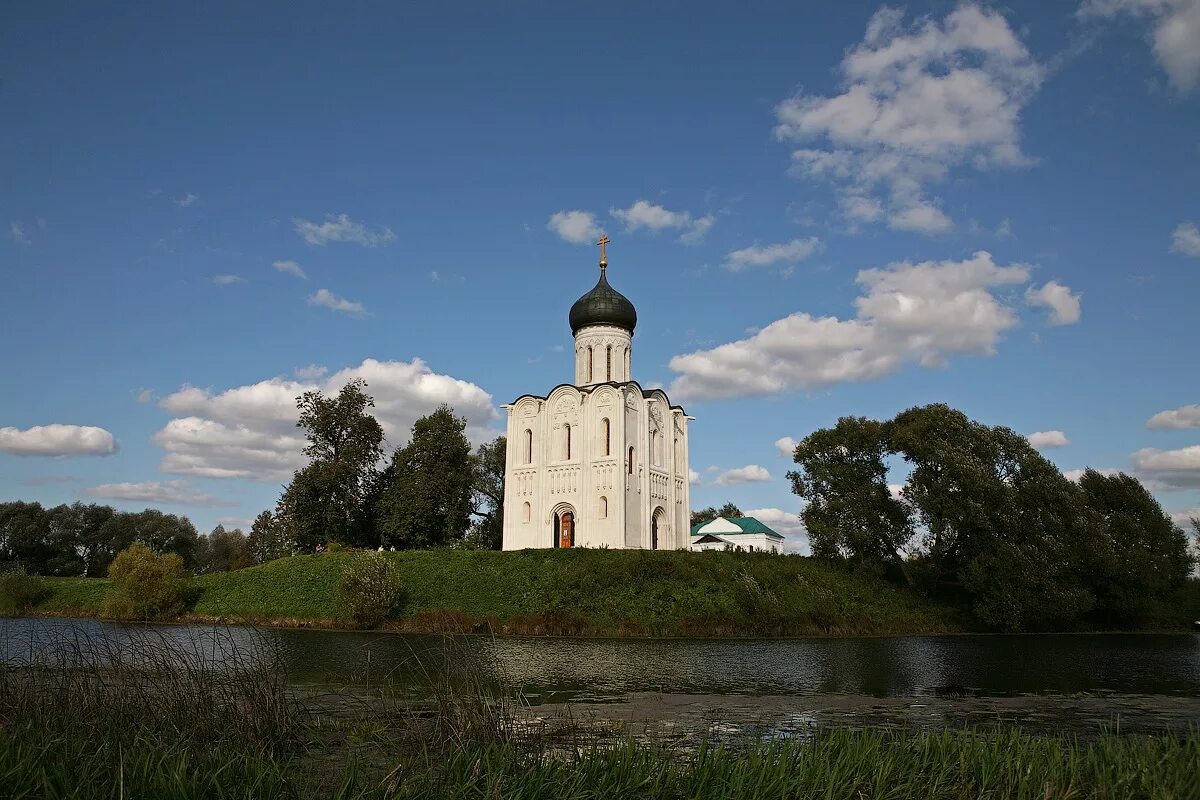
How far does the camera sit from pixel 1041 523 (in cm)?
3275

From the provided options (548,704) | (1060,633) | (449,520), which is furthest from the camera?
(449,520)

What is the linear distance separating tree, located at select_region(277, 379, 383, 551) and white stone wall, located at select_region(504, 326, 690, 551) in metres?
8.35

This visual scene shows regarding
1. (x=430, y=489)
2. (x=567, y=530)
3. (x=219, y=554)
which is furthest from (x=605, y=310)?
(x=219, y=554)

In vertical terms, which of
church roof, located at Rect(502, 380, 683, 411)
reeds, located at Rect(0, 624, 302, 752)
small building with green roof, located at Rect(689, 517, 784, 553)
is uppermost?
church roof, located at Rect(502, 380, 683, 411)

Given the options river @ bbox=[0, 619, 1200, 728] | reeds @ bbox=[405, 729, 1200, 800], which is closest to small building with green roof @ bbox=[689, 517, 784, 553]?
river @ bbox=[0, 619, 1200, 728]

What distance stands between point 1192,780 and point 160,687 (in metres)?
8.57

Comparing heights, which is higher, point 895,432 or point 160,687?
point 895,432

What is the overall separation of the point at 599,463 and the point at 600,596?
10.3m

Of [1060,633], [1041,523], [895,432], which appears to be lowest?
[1060,633]

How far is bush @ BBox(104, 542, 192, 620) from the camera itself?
110ft

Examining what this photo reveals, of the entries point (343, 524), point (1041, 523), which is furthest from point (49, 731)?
point (343, 524)

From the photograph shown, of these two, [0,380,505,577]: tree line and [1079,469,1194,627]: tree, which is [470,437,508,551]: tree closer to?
[0,380,505,577]: tree line

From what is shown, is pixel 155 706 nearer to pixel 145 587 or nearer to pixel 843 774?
pixel 843 774

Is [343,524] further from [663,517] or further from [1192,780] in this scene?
[1192,780]
